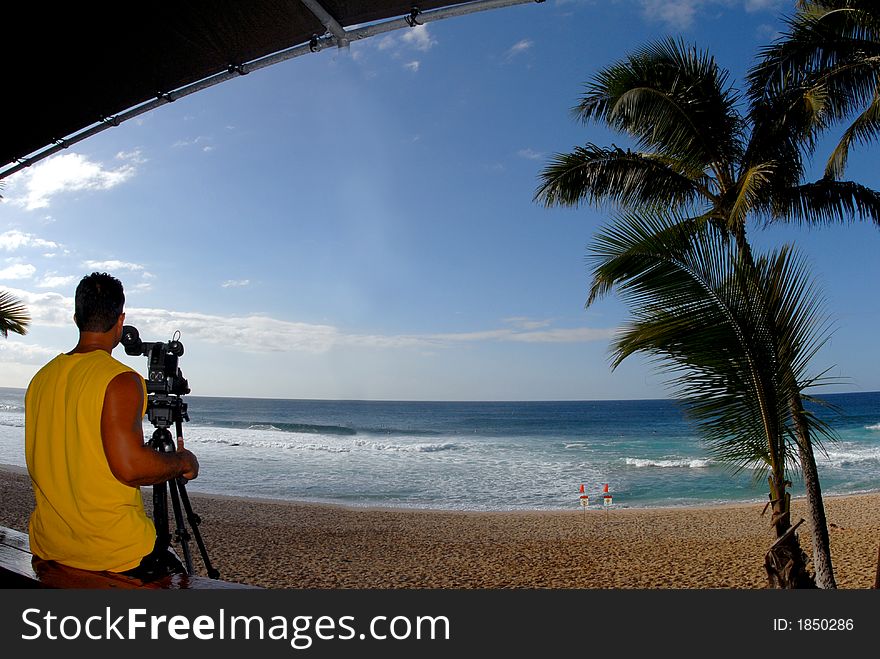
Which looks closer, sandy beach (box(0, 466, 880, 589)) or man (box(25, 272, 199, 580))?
man (box(25, 272, 199, 580))

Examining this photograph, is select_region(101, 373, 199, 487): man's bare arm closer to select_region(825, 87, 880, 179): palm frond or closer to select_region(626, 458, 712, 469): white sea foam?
select_region(825, 87, 880, 179): palm frond

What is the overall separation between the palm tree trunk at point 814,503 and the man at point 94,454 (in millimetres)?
4045

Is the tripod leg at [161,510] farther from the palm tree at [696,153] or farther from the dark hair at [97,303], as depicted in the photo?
the palm tree at [696,153]

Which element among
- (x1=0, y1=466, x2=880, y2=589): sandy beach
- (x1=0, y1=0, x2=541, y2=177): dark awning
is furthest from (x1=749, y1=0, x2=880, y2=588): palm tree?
(x1=0, y1=466, x2=880, y2=589): sandy beach

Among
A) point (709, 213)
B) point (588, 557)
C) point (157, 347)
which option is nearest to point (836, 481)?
point (588, 557)

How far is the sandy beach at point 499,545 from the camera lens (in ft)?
23.7

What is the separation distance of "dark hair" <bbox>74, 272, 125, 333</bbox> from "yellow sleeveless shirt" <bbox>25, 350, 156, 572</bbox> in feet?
0.29

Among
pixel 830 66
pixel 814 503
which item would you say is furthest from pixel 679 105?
pixel 814 503

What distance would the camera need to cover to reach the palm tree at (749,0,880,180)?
4.37 m

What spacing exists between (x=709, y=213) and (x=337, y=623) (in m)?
4.78

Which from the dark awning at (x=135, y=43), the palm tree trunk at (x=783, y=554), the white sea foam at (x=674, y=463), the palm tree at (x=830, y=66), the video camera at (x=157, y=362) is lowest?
the white sea foam at (x=674, y=463)

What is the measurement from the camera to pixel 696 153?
4844mm

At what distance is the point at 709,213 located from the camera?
495 centimetres

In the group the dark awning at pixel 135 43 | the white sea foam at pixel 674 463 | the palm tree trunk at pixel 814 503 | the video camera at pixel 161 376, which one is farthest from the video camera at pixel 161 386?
the white sea foam at pixel 674 463
